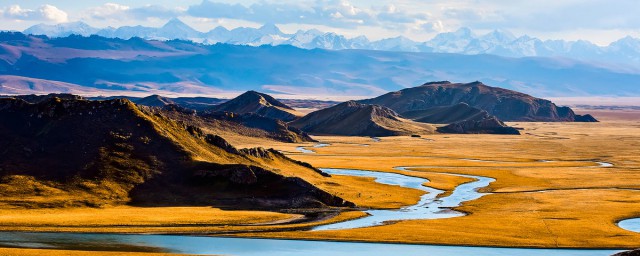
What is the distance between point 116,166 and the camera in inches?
4136

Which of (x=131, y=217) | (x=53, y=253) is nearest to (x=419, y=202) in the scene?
(x=131, y=217)

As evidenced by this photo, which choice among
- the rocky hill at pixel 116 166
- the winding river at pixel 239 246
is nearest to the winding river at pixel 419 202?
the rocky hill at pixel 116 166

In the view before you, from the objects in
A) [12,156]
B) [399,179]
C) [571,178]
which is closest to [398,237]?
[12,156]

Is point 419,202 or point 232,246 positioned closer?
point 232,246

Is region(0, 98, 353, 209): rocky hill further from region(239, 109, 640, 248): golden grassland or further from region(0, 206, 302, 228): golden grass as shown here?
region(239, 109, 640, 248): golden grassland

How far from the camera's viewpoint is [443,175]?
150 m

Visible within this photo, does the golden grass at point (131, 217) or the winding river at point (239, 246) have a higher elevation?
the golden grass at point (131, 217)

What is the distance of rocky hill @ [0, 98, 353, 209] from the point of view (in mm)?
99438

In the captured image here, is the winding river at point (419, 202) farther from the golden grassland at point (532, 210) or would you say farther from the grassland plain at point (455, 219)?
the golden grassland at point (532, 210)

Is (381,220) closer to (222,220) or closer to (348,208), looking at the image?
(348,208)

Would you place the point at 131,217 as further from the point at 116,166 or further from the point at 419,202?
the point at 419,202

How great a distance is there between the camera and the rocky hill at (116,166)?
326 ft

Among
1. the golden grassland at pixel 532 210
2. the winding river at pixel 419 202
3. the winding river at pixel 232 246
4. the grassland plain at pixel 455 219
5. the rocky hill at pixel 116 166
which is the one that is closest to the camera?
the winding river at pixel 232 246

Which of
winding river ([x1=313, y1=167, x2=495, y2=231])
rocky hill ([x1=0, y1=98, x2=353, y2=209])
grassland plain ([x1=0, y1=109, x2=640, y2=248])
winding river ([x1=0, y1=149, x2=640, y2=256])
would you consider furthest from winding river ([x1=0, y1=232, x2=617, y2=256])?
rocky hill ([x1=0, y1=98, x2=353, y2=209])
